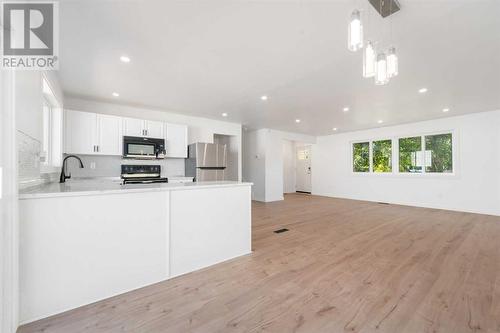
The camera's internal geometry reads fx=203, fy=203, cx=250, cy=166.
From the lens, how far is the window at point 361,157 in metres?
7.17

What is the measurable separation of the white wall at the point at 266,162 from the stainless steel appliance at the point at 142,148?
347 cm

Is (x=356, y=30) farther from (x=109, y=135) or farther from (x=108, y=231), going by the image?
(x=109, y=135)

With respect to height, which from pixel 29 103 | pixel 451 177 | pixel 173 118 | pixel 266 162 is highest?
pixel 173 118

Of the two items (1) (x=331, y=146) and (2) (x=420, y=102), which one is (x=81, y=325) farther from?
(1) (x=331, y=146)

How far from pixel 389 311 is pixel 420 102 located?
4314mm

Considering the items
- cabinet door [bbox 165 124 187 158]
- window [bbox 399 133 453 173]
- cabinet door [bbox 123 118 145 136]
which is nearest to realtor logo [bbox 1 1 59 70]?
cabinet door [bbox 123 118 145 136]

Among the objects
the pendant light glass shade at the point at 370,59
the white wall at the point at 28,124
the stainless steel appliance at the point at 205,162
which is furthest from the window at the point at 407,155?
the white wall at the point at 28,124

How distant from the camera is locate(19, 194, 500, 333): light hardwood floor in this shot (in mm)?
1448

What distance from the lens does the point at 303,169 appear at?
30.5ft

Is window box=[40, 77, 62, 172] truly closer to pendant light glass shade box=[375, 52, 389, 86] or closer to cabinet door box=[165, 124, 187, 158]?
cabinet door box=[165, 124, 187, 158]

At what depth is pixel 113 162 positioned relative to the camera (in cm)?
429

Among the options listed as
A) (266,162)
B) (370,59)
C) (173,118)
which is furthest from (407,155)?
(173,118)

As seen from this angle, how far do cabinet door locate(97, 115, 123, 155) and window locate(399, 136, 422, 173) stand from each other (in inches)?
302

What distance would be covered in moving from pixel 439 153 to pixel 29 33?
829 centimetres
